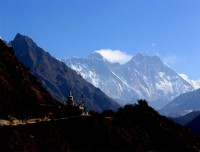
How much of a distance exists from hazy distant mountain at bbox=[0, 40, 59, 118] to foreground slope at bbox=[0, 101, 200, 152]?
16039mm

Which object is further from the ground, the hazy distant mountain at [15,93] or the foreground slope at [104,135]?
the hazy distant mountain at [15,93]

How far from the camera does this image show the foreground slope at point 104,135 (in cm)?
7788

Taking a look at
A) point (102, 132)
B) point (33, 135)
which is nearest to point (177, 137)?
point (102, 132)

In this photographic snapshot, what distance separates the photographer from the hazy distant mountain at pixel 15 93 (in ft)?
346

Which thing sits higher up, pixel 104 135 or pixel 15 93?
pixel 15 93

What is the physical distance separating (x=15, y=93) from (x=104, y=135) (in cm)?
4226

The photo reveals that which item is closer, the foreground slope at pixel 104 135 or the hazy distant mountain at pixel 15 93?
the foreground slope at pixel 104 135

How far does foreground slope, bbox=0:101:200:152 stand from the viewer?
255 feet

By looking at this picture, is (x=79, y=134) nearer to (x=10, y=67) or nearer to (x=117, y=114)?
(x=117, y=114)

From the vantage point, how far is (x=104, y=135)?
3361 inches

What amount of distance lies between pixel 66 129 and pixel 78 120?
2978 mm

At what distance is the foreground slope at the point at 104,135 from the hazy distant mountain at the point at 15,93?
52.6 feet

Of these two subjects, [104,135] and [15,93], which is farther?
[15,93]

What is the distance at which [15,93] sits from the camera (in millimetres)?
120812
